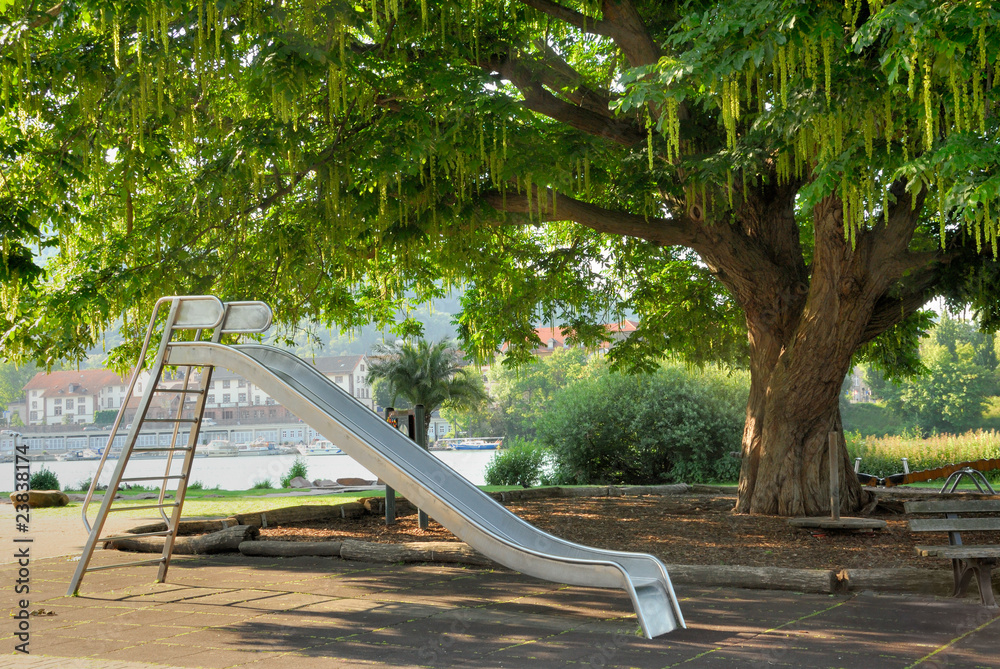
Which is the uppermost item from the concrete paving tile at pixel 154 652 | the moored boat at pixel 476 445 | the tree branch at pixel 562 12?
the tree branch at pixel 562 12

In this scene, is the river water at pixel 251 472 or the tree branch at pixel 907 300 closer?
the tree branch at pixel 907 300

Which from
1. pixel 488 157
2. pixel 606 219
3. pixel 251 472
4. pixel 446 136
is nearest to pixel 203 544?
pixel 446 136

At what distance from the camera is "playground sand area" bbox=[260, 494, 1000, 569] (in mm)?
7910

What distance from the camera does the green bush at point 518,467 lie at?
23.3m

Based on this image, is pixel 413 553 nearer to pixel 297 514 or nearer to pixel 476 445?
pixel 297 514

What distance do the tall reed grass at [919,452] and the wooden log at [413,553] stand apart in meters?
17.1

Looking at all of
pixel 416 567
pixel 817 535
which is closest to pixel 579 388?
pixel 817 535

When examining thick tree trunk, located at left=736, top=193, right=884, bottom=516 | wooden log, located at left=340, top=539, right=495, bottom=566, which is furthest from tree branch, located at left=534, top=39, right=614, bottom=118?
wooden log, located at left=340, top=539, right=495, bottom=566

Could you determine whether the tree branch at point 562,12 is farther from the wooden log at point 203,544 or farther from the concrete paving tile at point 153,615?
the concrete paving tile at point 153,615

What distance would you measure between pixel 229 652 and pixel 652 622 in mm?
2567

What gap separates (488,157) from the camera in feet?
30.1

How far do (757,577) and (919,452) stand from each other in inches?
738

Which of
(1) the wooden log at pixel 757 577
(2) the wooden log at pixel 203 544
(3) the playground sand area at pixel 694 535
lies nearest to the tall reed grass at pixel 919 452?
(3) the playground sand area at pixel 694 535

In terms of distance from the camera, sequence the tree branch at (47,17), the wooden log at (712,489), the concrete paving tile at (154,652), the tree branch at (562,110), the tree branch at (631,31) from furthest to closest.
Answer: the wooden log at (712,489) → the tree branch at (562,110) → the tree branch at (631,31) → the tree branch at (47,17) → the concrete paving tile at (154,652)
